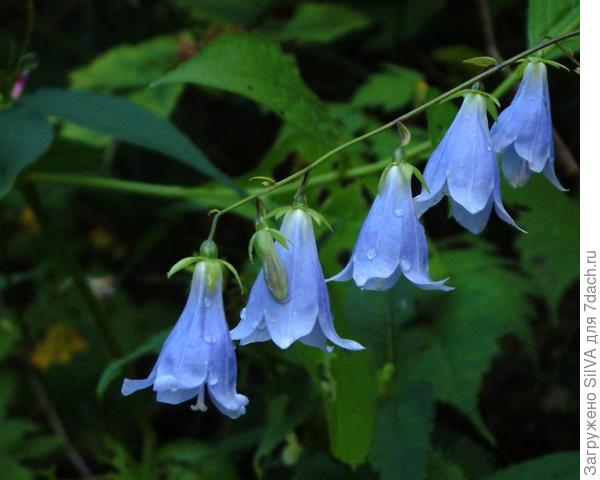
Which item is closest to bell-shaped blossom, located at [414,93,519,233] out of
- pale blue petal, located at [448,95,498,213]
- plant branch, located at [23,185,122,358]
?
pale blue petal, located at [448,95,498,213]

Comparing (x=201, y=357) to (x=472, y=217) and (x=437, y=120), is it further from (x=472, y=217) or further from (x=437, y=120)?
(x=437, y=120)

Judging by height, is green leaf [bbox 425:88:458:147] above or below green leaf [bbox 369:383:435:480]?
above

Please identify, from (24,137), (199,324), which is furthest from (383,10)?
(199,324)

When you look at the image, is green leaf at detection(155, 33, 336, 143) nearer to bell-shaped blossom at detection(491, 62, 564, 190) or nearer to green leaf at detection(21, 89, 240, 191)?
green leaf at detection(21, 89, 240, 191)

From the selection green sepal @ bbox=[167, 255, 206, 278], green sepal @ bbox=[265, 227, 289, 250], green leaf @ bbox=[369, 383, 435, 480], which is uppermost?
green sepal @ bbox=[265, 227, 289, 250]

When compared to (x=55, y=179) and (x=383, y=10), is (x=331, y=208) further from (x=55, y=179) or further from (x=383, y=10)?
(x=383, y=10)

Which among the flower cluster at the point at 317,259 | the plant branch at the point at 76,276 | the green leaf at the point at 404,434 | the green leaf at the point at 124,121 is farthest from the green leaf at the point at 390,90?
the flower cluster at the point at 317,259

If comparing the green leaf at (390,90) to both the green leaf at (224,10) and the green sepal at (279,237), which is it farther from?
the green sepal at (279,237)

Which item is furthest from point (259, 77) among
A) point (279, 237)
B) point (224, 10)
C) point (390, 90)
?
point (224, 10)
